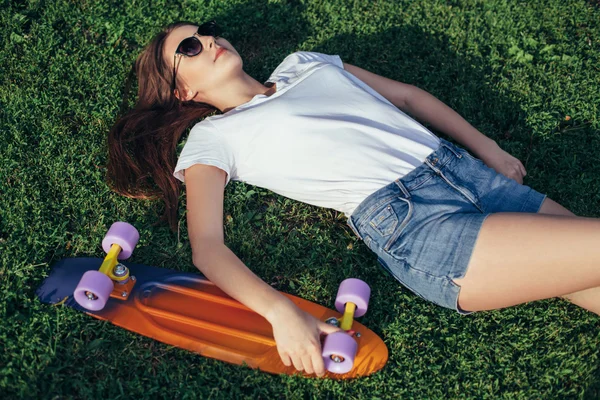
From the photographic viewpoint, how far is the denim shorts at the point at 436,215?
355 cm

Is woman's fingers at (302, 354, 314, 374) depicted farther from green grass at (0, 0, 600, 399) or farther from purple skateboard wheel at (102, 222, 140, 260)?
purple skateboard wheel at (102, 222, 140, 260)

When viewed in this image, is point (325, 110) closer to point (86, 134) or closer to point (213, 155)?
point (213, 155)

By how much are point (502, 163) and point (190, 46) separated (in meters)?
2.41

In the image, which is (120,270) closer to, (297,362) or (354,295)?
(297,362)

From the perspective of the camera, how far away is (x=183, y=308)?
4.06 meters

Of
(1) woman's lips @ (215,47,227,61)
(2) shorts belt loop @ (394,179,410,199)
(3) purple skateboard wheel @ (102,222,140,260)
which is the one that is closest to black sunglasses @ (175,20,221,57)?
(1) woman's lips @ (215,47,227,61)

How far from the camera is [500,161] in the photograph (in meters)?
4.49

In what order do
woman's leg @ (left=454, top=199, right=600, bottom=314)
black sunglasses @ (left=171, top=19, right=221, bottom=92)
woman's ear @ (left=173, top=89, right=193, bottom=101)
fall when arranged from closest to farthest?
woman's leg @ (left=454, top=199, right=600, bottom=314) < black sunglasses @ (left=171, top=19, right=221, bottom=92) < woman's ear @ (left=173, top=89, right=193, bottom=101)

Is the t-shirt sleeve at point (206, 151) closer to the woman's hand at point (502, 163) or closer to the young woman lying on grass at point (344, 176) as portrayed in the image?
A: the young woman lying on grass at point (344, 176)

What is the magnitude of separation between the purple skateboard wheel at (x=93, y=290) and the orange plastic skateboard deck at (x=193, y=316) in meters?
0.13

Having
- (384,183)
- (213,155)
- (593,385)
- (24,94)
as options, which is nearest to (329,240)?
(384,183)

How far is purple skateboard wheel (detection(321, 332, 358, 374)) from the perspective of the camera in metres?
3.50

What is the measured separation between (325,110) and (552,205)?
162cm

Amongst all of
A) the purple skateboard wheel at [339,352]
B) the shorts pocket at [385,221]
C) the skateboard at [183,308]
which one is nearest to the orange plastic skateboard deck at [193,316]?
the skateboard at [183,308]
